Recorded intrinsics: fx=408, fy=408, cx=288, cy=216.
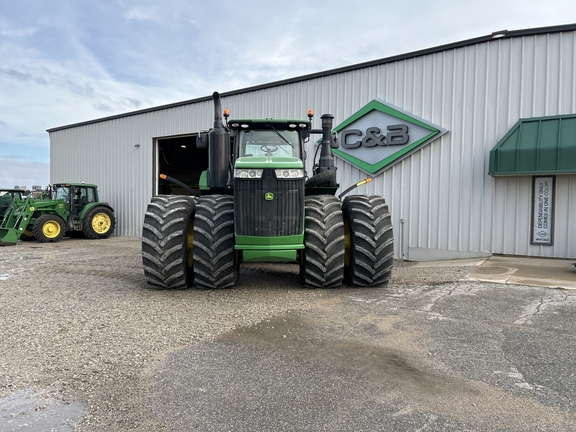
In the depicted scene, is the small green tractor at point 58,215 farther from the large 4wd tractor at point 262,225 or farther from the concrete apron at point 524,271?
the concrete apron at point 524,271

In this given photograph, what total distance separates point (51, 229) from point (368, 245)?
13.6 metres

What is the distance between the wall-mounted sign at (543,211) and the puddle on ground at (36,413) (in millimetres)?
9643

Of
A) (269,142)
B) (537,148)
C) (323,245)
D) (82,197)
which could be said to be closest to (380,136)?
(537,148)

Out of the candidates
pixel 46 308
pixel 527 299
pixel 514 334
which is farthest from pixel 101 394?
pixel 527 299

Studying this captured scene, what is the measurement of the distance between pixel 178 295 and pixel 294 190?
2180mm

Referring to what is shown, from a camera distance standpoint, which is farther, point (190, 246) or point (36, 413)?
point (190, 246)

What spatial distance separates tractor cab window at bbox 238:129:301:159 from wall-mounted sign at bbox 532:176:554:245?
6.09 meters

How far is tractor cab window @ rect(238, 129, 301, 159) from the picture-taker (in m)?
6.51

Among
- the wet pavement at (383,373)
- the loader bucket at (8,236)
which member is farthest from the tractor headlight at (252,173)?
the loader bucket at (8,236)

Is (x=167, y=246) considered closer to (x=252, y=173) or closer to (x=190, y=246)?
(x=190, y=246)

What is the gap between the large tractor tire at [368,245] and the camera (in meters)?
5.96

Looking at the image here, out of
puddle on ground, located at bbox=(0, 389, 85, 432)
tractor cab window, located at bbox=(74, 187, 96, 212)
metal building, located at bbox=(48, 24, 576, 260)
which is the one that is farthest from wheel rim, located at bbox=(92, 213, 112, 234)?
puddle on ground, located at bbox=(0, 389, 85, 432)

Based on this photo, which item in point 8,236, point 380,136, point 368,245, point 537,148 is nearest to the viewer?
point 368,245

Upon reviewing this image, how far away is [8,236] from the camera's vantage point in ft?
44.0
